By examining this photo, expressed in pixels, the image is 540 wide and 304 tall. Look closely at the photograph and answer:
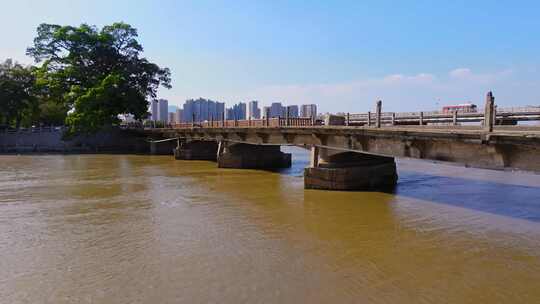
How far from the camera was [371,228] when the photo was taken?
13242 mm

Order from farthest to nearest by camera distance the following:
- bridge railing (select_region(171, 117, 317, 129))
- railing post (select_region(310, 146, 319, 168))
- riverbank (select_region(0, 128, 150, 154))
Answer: riverbank (select_region(0, 128, 150, 154)) < bridge railing (select_region(171, 117, 317, 129)) < railing post (select_region(310, 146, 319, 168))

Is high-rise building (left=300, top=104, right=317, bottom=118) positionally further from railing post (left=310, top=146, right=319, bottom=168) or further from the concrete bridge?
railing post (left=310, top=146, right=319, bottom=168)

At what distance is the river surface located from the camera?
8.05 meters

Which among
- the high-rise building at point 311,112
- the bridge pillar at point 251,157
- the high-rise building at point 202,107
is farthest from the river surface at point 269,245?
the high-rise building at point 202,107

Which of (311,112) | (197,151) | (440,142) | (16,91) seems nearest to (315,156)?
(311,112)

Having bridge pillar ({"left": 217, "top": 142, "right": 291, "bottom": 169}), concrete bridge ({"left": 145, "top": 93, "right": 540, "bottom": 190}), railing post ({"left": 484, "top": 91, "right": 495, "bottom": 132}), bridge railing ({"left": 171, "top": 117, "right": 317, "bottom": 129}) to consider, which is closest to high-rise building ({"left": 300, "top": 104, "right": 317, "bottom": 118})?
bridge railing ({"left": 171, "top": 117, "right": 317, "bottom": 129})

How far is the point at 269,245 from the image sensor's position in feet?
36.9

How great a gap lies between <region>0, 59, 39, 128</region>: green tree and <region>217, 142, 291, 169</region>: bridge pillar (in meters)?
37.2

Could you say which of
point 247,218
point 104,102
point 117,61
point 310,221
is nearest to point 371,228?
point 310,221

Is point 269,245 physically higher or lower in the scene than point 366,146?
lower

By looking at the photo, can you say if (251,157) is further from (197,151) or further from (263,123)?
(197,151)

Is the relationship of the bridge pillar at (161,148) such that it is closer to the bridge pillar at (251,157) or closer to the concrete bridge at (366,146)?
the concrete bridge at (366,146)

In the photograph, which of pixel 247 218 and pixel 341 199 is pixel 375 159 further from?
pixel 247 218

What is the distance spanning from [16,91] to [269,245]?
184ft
